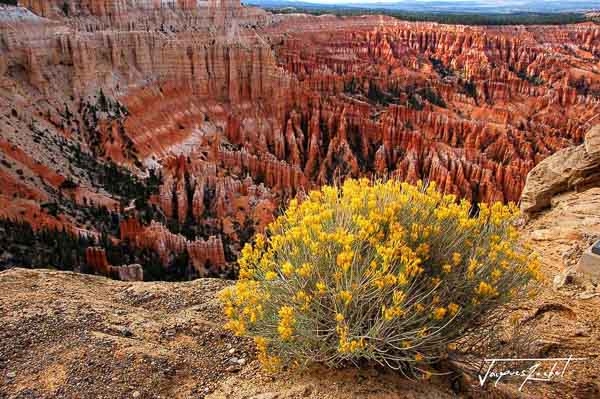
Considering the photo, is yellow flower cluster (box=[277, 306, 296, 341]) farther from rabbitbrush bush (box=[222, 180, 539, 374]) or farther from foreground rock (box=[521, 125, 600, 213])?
foreground rock (box=[521, 125, 600, 213])

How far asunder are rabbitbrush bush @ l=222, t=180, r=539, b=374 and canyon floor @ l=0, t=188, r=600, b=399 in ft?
0.79

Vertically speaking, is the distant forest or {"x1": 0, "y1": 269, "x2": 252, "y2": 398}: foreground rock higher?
the distant forest

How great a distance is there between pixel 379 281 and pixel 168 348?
7.93ft

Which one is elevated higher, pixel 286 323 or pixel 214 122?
pixel 286 323

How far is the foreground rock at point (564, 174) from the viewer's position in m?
7.87

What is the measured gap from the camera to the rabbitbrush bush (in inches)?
129

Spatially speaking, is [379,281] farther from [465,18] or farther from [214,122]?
[465,18]

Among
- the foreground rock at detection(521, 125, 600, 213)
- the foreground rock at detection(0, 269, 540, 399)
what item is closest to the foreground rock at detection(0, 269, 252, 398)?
the foreground rock at detection(0, 269, 540, 399)

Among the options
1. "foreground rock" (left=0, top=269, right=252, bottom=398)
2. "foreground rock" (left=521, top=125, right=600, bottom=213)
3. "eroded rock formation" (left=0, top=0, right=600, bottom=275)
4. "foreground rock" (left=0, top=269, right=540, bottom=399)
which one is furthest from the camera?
"eroded rock formation" (left=0, top=0, right=600, bottom=275)

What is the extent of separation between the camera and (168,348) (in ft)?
14.2

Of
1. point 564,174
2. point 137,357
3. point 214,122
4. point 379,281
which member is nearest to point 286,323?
point 379,281

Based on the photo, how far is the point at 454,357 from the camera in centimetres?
363

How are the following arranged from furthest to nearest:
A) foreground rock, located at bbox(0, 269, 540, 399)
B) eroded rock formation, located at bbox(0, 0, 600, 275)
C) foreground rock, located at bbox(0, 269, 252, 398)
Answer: eroded rock formation, located at bbox(0, 0, 600, 275) < foreground rock, located at bbox(0, 269, 252, 398) < foreground rock, located at bbox(0, 269, 540, 399)

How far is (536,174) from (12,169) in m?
21.2
